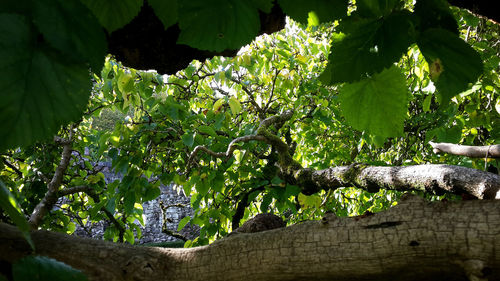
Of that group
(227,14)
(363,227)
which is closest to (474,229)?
(363,227)

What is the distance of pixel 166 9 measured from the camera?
1.26ft

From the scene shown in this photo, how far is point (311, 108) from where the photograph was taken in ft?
14.9

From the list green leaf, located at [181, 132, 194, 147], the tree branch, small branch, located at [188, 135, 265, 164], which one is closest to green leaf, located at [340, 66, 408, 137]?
the tree branch

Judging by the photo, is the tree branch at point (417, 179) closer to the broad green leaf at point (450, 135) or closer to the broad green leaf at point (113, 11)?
the broad green leaf at point (450, 135)

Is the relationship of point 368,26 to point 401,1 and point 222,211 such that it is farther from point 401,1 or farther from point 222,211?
point 222,211

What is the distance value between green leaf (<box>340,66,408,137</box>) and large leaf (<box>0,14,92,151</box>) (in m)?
0.39

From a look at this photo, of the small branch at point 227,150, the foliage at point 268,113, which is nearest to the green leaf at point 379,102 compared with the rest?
the foliage at point 268,113

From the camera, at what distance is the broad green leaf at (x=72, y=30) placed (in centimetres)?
26

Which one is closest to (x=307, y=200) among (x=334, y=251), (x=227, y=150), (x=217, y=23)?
(x=227, y=150)

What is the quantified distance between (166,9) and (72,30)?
0.40 ft

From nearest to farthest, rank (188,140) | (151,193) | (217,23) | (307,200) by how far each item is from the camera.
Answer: (217,23) < (188,140) < (151,193) < (307,200)

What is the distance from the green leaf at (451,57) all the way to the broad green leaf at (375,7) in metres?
0.05

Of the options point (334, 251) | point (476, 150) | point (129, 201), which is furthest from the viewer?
point (129, 201)

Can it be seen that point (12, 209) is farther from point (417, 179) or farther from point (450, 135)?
point (450, 135)
